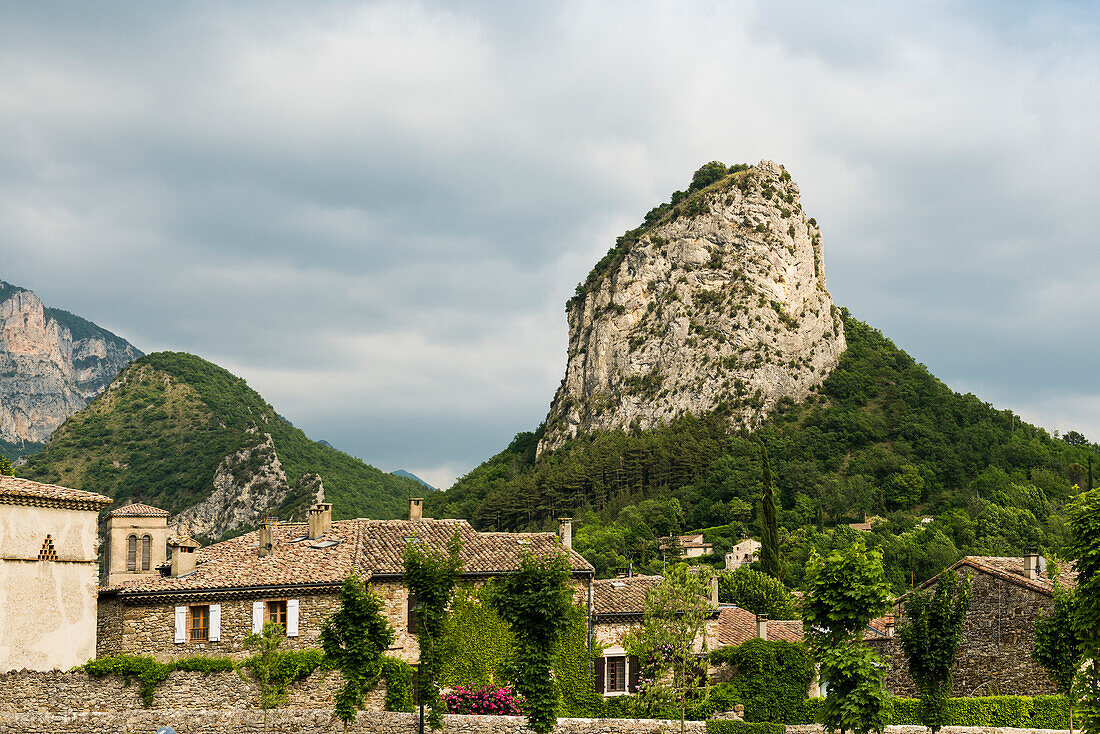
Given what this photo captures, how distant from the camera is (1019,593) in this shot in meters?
46.5

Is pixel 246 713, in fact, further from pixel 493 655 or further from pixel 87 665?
pixel 493 655

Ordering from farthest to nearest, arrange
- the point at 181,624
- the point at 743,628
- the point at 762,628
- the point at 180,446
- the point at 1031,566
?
the point at 180,446
the point at 743,628
the point at 1031,566
the point at 762,628
the point at 181,624

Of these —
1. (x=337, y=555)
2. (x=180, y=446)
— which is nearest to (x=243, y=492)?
(x=180, y=446)

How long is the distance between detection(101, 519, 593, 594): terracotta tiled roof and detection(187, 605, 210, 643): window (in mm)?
889

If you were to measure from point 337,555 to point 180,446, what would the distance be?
406ft

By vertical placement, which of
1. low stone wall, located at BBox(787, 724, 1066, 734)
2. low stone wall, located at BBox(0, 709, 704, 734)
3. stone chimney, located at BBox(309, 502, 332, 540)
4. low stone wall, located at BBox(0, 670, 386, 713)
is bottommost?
low stone wall, located at BBox(787, 724, 1066, 734)

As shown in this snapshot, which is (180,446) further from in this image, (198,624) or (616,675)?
(616,675)

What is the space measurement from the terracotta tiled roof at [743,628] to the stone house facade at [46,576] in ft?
90.5

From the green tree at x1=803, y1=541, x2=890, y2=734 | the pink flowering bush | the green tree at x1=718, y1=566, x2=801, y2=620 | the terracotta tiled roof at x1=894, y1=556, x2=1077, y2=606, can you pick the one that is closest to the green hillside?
the green tree at x1=718, y1=566, x2=801, y2=620

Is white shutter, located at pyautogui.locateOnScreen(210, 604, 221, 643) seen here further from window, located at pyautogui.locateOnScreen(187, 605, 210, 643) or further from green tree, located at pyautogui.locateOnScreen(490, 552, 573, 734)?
green tree, located at pyautogui.locateOnScreen(490, 552, 573, 734)

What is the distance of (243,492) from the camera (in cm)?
14612

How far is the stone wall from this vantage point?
4541 cm

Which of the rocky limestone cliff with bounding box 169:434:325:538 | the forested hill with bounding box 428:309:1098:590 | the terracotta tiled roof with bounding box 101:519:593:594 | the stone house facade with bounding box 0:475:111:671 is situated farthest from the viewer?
the rocky limestone cliff with bounding box 169:434:325:538

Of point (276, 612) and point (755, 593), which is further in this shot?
point (755, 593)
